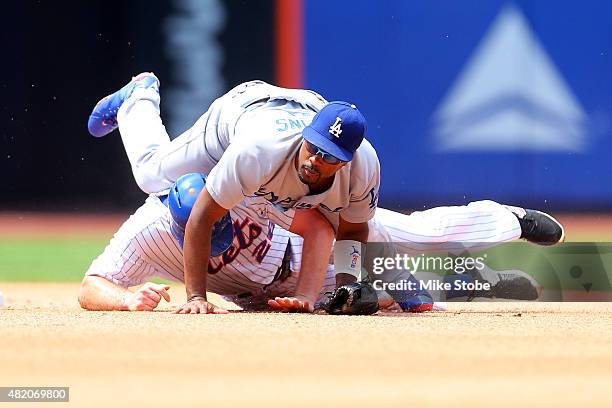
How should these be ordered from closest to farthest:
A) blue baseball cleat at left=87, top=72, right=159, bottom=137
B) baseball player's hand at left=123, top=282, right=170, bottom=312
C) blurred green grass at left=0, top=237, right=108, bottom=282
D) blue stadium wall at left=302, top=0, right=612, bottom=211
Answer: baseball player's hand at left=123, top=282, right=170, bottom=312 < blue baseball cleat at left=87, top=72, right=159, bottom=137 < blurred green grass at left=0, top=237, right=108, bottom=282 < blue stadium wall at left=302, top=0, right=612, bottom=211

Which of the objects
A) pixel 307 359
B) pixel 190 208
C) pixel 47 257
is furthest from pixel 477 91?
pixel 307 359

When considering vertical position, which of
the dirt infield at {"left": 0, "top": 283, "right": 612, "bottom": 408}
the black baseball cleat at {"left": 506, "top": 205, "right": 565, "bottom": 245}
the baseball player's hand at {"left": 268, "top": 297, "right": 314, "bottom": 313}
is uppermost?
the black baseball cleat at {"left": 506, "top": 205, "right": 565, "bottom": 245}

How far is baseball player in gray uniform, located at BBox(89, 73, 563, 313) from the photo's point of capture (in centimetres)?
376

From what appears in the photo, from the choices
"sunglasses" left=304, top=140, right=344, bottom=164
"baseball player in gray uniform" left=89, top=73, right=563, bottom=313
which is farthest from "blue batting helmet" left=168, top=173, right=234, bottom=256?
"sunglasses" left=304, top=140, right=344, bottom=164

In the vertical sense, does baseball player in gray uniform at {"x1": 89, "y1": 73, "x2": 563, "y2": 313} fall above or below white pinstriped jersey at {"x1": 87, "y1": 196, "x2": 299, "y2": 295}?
above

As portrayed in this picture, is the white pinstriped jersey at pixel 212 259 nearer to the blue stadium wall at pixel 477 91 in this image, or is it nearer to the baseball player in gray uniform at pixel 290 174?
the baseball player in gray uniform at pixel 290 174

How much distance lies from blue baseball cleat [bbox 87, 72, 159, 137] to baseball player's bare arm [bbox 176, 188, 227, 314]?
161 cm

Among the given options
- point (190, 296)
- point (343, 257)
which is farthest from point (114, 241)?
point (343, 257)

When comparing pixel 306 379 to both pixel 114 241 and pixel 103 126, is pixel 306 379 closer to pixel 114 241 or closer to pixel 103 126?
pixel 114 241

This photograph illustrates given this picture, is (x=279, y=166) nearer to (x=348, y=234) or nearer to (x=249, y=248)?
(x=348, y=234)

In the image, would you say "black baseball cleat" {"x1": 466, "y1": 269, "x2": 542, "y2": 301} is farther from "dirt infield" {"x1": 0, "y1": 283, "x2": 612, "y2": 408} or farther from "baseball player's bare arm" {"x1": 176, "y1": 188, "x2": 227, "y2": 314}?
"baseball player's bare arm" {"x1": 176, "y1": 188, "x2": 227, "y2": 314}

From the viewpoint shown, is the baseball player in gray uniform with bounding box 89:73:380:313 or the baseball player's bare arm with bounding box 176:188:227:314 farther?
the baseball player's bare arm with bounding box 176:188:227:314

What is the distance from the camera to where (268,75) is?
7.56m

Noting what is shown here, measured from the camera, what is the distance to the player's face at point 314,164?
146 inches
